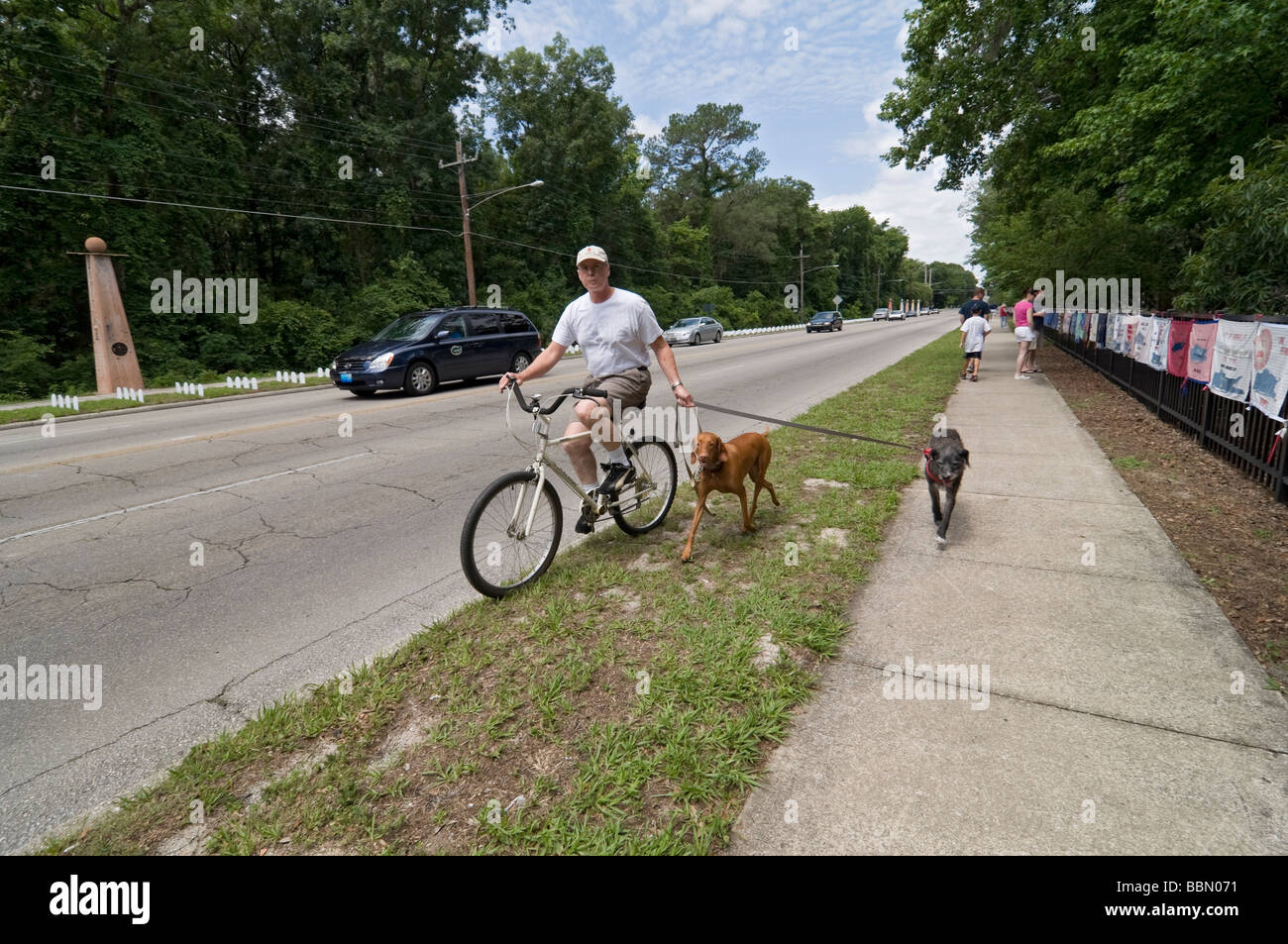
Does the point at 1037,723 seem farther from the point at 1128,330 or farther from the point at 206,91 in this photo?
the point at 206,91

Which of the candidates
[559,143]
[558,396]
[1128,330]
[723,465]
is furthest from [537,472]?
[559,143]

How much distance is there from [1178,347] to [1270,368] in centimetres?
343

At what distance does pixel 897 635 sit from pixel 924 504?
264cm

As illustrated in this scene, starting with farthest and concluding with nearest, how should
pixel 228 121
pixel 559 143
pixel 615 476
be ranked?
pixel 559 143
pixel 228 121
pixel 615 476

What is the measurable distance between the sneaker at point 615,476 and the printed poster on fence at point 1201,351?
23.9 feet

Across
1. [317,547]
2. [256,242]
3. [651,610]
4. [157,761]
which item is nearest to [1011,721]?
[651,610]

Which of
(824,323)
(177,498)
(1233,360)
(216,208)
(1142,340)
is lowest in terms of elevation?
(177,498)

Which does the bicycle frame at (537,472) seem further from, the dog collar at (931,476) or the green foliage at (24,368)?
the green foliage at (24,368)

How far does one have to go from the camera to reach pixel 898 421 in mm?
9195

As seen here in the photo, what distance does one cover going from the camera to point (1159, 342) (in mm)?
9359

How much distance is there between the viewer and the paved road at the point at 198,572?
283 centimetres

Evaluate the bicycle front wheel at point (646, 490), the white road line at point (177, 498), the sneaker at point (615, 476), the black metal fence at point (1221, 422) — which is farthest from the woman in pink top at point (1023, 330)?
the white road line at point (177, 498)

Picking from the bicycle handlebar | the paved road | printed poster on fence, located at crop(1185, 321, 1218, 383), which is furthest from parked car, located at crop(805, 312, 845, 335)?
the bicycle handlebar
